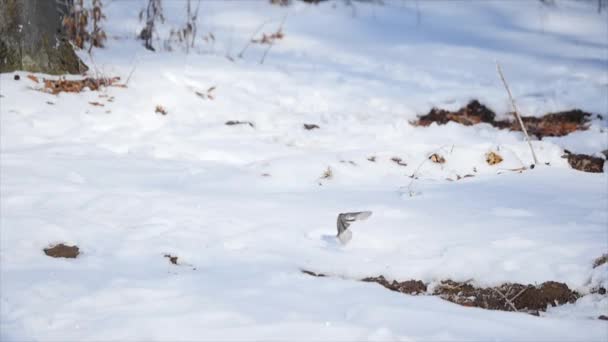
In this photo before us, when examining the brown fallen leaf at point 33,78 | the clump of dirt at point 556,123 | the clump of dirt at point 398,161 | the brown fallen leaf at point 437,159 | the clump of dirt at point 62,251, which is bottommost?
the brown fallen leaf at point 33,78

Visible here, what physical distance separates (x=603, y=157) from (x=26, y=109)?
3.61 m

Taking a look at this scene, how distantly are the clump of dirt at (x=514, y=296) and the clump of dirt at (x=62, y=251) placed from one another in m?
1.41

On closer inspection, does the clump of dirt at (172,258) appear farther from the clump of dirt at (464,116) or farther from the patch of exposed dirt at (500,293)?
the clump of dirt at (464,116)

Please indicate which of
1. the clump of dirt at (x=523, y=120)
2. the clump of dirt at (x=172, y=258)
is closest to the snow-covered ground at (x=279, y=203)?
the clump of dirt at (x=172, y=258)

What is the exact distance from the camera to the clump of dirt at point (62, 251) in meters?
2.53

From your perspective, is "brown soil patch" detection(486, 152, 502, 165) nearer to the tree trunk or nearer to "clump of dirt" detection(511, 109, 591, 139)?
"clump of dirt" detection(511, 109, 591, 139)

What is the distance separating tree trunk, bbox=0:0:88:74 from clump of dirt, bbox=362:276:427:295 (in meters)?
3.22

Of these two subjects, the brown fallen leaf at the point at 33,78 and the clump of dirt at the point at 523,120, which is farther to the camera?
the clump of dirt at the point at 523,120

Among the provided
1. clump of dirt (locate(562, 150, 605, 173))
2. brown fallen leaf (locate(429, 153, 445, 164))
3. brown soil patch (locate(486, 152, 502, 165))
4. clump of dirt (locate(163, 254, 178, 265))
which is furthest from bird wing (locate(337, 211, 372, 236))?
clump of dirt (locate(562, 150, 605, 173))

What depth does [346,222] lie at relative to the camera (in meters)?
2.71

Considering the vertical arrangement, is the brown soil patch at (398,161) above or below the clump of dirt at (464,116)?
above

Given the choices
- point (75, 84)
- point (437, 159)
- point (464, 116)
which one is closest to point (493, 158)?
point (437, 159)

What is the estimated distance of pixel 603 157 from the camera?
3906 mm

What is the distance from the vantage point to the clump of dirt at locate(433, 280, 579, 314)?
2.27 meters
